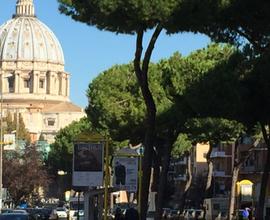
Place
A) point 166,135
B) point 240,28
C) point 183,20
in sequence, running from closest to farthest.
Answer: point 183,20 < point 240,28 < point 166,135

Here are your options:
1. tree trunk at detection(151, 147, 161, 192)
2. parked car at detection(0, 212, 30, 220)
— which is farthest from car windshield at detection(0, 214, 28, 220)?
tree trunk at detection(151, 147, 161, 192)

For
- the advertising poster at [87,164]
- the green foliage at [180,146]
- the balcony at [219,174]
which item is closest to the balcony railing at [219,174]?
the balcony at [219,174]

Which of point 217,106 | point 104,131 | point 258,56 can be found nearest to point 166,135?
point 104,131

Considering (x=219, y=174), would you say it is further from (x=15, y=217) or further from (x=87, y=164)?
(x=87, y=164)

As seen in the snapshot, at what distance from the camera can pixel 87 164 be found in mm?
19344

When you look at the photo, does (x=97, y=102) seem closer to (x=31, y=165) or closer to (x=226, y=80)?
(x=226, y=80)

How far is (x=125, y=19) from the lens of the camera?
21.1 metres

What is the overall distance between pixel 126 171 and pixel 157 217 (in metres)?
18.4

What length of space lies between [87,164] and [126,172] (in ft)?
5.14

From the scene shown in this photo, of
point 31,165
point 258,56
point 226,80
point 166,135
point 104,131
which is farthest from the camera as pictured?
point 31,165

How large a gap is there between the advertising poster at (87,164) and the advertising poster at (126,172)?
4.63 ft

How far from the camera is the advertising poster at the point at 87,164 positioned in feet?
62.8

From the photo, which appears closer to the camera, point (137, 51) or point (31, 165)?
point (137, 51)

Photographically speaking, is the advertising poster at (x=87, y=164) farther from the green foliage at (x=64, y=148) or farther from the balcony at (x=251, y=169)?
the green foliage at (x=64, y=148)
